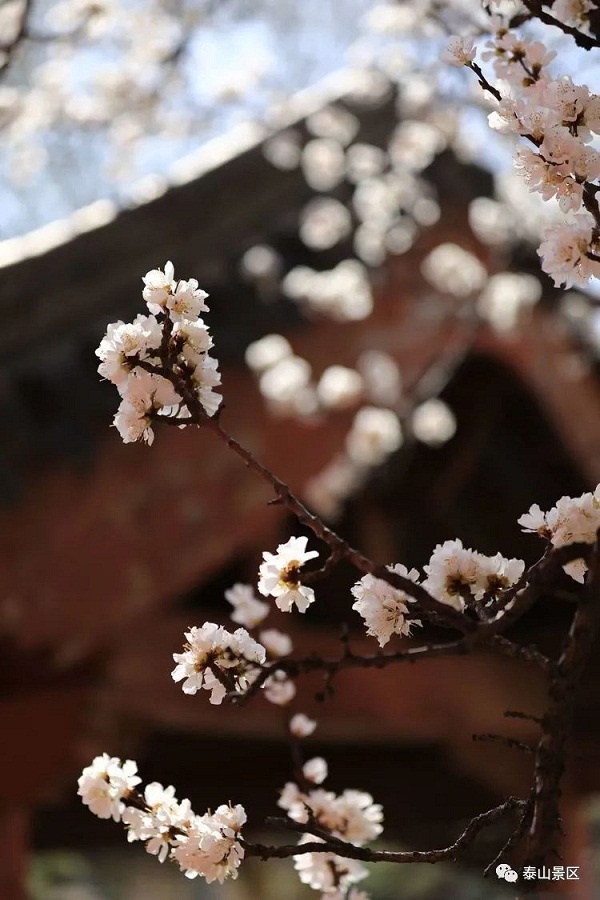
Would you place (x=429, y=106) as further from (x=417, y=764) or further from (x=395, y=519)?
(x=417, y=764)

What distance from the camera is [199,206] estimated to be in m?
4.02

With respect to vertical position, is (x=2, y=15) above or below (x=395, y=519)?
above

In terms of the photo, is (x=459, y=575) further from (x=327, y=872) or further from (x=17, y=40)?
(x=17, y=40)

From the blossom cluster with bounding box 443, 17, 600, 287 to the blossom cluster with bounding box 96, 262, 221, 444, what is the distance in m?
0.43

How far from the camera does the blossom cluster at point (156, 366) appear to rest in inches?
49.1

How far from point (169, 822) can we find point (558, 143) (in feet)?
3.25

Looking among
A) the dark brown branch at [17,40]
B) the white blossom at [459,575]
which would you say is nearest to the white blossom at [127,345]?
the white blossom at [459,575]

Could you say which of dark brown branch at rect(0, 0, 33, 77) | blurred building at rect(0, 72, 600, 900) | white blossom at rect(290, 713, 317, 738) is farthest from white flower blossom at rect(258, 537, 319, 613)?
dark brown branch at rect(0, 0, 33, 77)

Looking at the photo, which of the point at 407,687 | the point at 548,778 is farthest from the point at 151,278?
the point at 407,687

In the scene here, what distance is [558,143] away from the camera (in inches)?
51.1

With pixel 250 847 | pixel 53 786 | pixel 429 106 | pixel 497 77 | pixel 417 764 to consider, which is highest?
pixel 429 106

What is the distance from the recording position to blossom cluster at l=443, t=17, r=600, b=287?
1.30 meters

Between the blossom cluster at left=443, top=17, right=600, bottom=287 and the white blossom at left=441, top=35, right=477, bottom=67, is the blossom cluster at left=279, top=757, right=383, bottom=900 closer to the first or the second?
the blossom cluster at left=443, top=17, right=600, bottom=287

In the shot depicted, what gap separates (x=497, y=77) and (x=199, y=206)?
273cm
